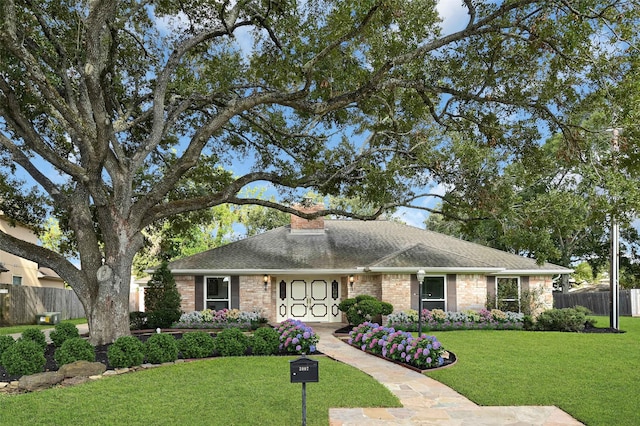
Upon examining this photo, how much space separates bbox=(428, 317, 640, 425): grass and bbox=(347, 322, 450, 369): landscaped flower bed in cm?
41

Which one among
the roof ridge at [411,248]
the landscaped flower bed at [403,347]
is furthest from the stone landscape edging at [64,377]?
the roof ridge at [411,248]

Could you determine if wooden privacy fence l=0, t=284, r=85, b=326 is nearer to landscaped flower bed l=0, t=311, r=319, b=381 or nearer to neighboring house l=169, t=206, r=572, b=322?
neighboring house l=169, t=206, r=572, b=322

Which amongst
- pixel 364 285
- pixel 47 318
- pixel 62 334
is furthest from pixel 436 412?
pixel 47 318

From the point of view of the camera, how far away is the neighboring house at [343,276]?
19.1 m

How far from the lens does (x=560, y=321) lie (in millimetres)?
17953

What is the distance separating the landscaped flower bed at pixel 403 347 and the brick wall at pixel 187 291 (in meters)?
8.61

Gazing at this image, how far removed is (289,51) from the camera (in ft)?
42.4

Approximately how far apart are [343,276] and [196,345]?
408 inches

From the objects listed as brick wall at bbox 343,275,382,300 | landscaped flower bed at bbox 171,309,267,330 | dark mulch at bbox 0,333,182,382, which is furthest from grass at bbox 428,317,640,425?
landscaped flower bed at bbox 171,309,267,330

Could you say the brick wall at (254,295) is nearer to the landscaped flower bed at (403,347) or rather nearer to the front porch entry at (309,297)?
the front porch entry at (309,297)

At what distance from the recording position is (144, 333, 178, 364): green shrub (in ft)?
34.9

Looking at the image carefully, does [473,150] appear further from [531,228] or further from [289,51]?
[289,51]

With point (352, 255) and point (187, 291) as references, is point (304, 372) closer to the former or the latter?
point (187, 291)

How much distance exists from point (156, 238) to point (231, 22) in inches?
1018
